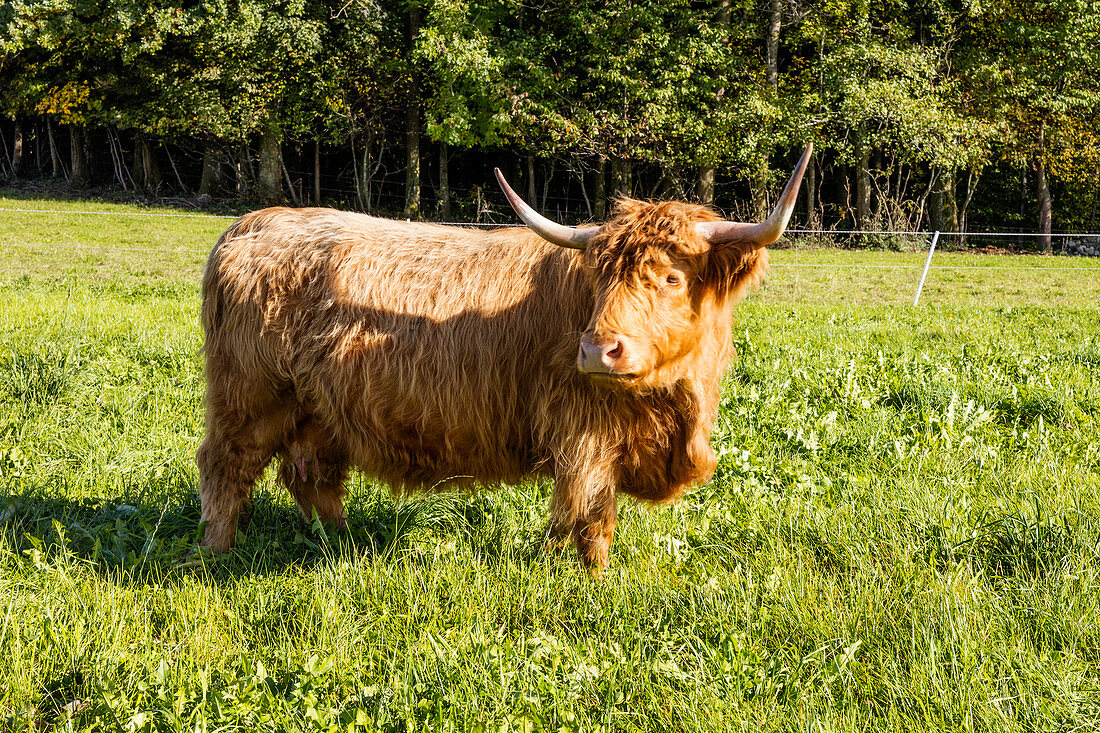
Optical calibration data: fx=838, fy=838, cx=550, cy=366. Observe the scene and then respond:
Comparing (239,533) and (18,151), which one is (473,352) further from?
(18,151)

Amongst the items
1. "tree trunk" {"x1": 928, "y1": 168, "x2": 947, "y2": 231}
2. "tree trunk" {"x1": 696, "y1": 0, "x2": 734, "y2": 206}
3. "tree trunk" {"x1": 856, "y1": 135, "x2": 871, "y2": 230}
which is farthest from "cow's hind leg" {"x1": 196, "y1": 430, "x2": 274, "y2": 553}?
"tree trunk" {"x1": 928, "y1": 168, "x2": 947, "y2": 231}

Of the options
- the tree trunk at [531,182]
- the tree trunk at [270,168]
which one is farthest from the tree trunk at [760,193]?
the tree trunk at [270,168]

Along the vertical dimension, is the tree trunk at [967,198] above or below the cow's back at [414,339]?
above

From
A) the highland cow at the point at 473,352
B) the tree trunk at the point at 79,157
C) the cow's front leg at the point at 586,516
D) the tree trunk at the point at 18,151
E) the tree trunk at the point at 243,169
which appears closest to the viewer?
the highland cow at the point at 473,352

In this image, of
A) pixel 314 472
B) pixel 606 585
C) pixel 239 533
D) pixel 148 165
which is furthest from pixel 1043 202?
pixel 148 165

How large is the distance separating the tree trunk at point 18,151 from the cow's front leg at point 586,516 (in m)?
35.3

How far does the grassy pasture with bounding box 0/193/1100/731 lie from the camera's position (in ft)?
8.33

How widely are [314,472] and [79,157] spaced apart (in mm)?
31687

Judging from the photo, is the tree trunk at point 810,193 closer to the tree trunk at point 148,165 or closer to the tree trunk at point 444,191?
the tree trunk at point 444,191

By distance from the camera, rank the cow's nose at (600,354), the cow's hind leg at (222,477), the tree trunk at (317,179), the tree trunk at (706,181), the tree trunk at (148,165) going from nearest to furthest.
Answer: the cow's nose at (600,354) < the cow's hind leg at (222,477) < the tree trunk at (706,181) < the tree trunk at (317,179) < the tree trunk at (148,165)

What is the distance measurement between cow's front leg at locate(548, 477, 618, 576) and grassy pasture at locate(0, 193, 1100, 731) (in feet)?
0.33

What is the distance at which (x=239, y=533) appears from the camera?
3.84 meters

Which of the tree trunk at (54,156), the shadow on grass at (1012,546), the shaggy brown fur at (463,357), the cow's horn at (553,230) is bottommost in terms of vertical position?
the shadow on grass at (1012,546)

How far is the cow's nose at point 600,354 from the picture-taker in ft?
9.11
